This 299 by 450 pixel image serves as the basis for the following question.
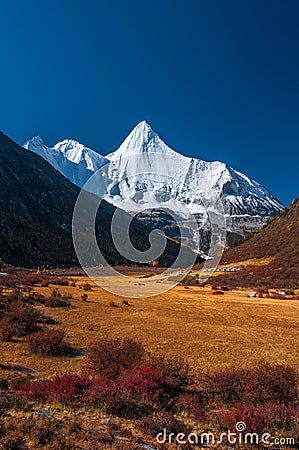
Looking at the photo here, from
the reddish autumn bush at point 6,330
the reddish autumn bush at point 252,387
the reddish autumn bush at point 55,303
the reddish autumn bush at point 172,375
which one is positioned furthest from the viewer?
the reddish autumn bush at point 55,303

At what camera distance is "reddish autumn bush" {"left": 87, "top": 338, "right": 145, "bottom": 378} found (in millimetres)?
7270

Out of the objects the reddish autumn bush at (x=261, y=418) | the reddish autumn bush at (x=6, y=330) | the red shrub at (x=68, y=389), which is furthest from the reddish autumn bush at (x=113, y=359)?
the reddish autumn bush at (x=6, y=330)

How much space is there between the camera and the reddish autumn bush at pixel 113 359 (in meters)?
7.27

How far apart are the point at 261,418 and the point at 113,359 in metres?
4.03

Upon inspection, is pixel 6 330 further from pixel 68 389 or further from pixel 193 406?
pixel 193 406

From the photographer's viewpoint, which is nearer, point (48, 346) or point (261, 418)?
point (261, 418)

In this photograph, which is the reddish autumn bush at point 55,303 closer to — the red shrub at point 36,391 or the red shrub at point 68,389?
the red shrub at point 36,391

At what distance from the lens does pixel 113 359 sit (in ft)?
25.3

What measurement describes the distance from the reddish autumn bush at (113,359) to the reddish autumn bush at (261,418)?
2.83m

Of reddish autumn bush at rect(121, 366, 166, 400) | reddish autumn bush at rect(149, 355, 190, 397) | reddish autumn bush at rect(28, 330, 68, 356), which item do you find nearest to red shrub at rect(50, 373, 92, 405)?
reddish autumn bush at rect(121, 366, 166, 400)

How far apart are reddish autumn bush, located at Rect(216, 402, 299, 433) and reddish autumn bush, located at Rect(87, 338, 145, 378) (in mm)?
2829

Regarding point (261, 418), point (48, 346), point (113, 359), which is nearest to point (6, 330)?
point (48, 346)

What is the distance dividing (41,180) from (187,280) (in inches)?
2868

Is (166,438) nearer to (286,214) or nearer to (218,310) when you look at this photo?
(218,310)
